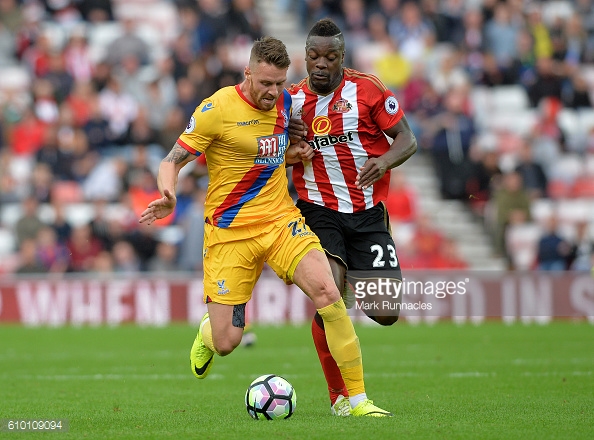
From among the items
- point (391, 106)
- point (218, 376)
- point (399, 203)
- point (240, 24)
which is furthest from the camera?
point (240, 24)

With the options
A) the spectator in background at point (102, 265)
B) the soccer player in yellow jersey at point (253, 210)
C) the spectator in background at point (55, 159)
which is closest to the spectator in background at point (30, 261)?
the spectator in background at point (102, 265)

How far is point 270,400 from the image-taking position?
7.55m

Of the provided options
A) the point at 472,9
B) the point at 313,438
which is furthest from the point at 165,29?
Answer: the point at 313,438

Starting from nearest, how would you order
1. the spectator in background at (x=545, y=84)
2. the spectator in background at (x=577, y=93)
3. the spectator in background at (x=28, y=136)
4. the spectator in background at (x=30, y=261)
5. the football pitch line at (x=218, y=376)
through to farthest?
the football pitch line at (x=218, y=376), the spectator in background at (x=30, y=261), the spectator in background at (x=28, y=136), the spectator in background at (x=577, y=93), the spectator in background at (x=545, y=84)

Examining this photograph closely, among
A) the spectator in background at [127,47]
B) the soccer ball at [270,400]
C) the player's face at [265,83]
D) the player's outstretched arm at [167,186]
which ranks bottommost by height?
the soccer ball at [270,400]

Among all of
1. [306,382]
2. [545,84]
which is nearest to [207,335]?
[306,382]

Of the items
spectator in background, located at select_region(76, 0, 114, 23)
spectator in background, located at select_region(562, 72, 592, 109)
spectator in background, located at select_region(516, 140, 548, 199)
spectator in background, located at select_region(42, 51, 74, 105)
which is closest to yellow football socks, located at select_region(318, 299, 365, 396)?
spectator in background, located at select_region(516, 140, 548, 199)

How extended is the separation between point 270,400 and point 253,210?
139cm

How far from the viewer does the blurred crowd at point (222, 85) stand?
18.4 metres

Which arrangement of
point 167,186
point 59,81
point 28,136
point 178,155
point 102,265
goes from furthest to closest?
point 59,81 < point 28,136 < point 102,265 < point 178,155 < point 167,186

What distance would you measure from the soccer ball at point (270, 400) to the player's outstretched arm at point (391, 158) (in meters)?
1.55

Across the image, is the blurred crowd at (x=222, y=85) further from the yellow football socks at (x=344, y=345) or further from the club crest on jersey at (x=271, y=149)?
the yellow football socks at (x=344, y=345)

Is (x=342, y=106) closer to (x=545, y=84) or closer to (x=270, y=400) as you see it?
(x=270, y=400)

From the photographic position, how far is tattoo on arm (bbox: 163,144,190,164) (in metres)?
7.71
